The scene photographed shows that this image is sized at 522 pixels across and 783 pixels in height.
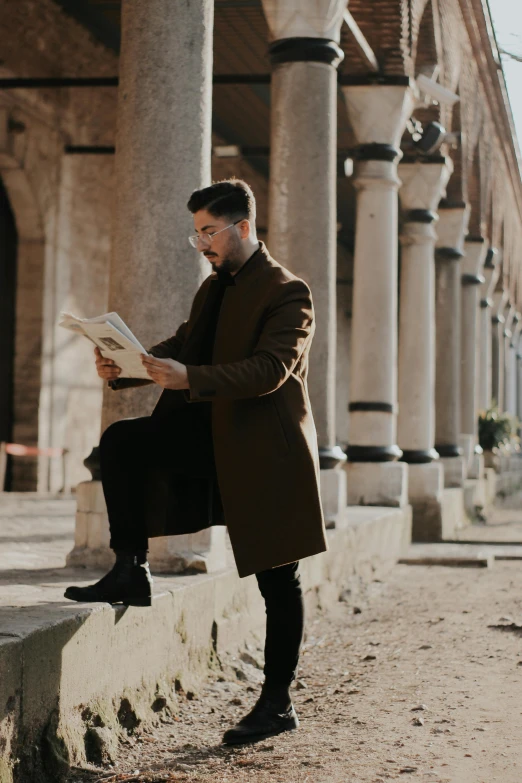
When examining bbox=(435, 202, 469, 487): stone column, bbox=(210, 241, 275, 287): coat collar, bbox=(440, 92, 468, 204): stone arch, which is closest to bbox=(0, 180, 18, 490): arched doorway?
bbox=(435, 202, 469, 487): stone column

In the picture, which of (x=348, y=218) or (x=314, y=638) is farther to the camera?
(x=348, y=218)

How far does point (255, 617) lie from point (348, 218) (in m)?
16.2

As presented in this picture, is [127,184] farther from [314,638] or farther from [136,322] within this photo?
[314,638]

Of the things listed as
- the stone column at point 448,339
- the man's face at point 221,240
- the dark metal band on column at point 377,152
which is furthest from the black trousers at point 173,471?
the stone column at point 448,339

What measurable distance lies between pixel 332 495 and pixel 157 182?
342 cm

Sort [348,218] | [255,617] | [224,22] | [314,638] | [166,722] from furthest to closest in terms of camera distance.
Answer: [348,218] < [224,22] < [314,638] < [255,617] < [166,722]

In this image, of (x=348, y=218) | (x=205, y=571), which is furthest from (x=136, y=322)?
(x=348, y=218)

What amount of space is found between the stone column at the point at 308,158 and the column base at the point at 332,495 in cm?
47

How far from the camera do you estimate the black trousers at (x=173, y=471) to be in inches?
151

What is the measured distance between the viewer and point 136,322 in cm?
521

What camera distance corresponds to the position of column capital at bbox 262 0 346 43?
763 cm

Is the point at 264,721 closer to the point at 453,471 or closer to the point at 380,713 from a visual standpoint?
the point at 380,713

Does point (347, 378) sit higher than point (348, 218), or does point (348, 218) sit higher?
point (348, 218)

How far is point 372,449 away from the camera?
35.1ft
